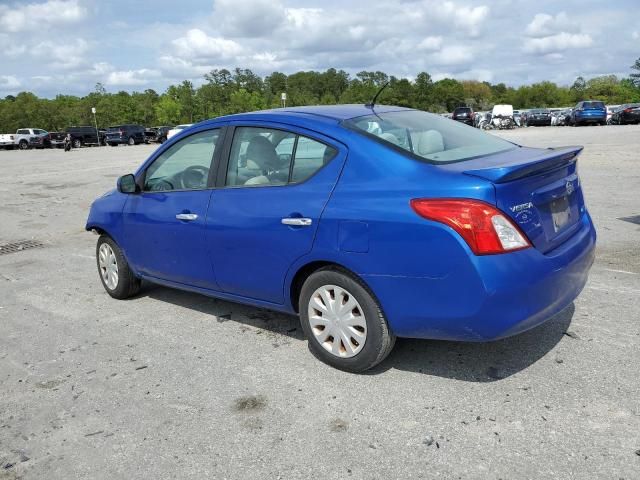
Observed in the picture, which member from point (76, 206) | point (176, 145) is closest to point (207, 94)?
point (76, 206)

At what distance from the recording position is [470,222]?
10.0 feet

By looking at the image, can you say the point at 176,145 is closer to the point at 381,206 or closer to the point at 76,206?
the point at 381,206

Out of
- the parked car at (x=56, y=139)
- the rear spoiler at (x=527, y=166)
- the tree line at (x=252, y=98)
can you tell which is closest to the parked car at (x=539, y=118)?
the tree line at (x=252, y=98)

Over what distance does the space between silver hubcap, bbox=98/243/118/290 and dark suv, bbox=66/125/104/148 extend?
45472 mm

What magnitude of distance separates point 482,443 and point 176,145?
3.27 meters

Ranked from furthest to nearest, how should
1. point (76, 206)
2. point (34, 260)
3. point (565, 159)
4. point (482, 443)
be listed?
point (76, 206) → point (34, 260) → point (565, 159) → point (482, 443)

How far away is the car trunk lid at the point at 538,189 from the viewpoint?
3152 mm

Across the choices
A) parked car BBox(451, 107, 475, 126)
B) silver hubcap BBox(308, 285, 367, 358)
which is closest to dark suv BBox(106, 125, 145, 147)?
parked car BBox(451, 107, 475, 126)

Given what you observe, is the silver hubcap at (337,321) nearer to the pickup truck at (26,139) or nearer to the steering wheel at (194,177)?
the steering wheel at (194,177)

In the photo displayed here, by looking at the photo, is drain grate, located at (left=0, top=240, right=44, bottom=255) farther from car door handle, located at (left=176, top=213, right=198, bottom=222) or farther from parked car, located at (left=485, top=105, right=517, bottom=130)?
parked car, located at (left=485, top=105, right=517, bottom=130)

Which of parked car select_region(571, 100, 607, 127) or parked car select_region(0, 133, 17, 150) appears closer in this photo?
parked car select_region(571, 100, 607, 127)

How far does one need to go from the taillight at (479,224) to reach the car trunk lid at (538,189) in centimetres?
7

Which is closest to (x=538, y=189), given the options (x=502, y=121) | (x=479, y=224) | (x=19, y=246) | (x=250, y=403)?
(x=479, y=224)

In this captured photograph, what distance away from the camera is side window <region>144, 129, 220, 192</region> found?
450 centimetres
